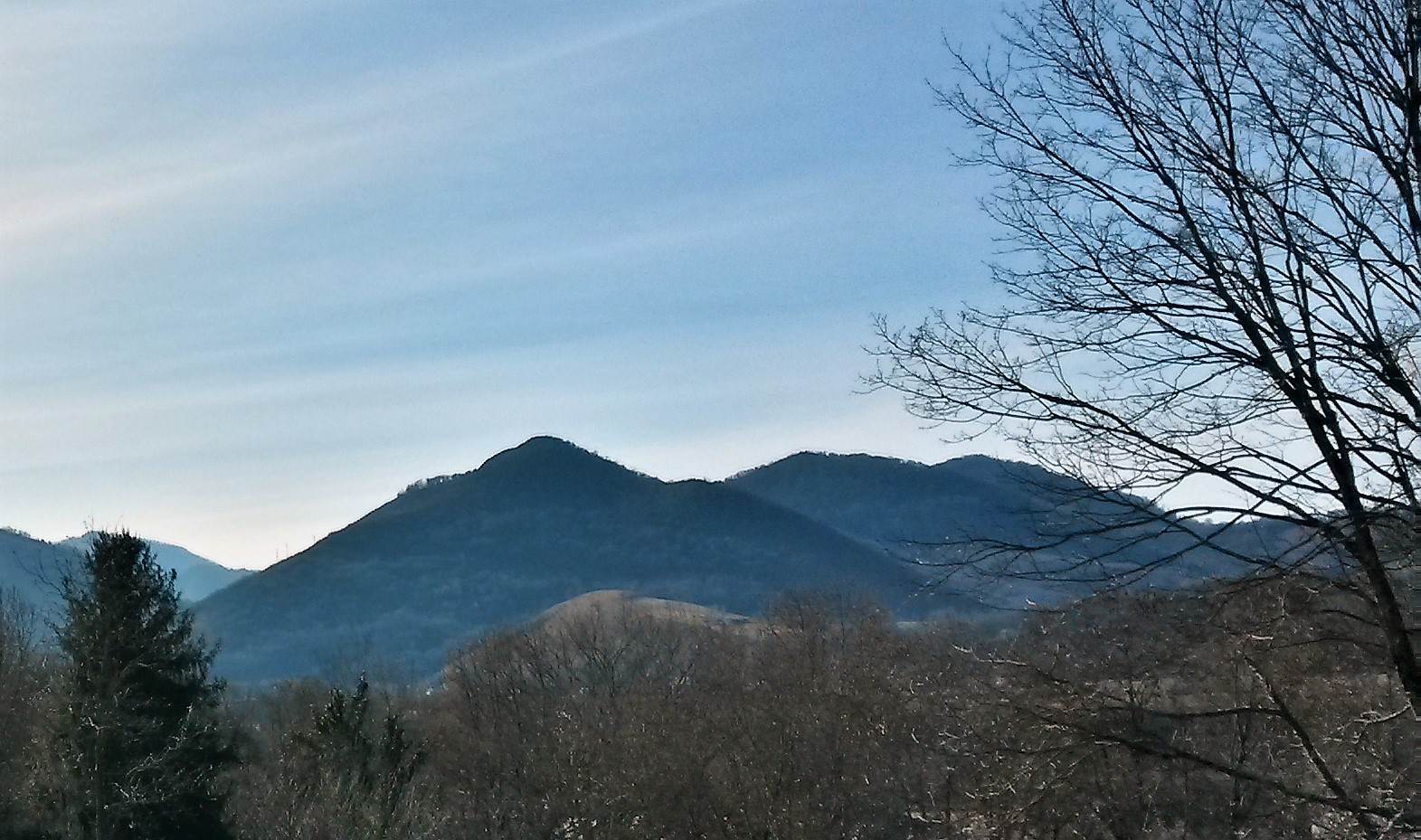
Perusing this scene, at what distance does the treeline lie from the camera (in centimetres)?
802

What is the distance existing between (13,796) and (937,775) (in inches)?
831

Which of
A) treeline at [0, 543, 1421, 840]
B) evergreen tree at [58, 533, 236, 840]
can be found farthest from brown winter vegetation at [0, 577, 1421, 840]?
evergreen tree at [58, 533, 236, 840]

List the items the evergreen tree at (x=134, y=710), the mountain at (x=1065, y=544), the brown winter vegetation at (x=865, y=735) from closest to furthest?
the mountain at (x=1065, y=544), the brown winter vegetation at (x=865, y=735), the evergreen tree at (x=134, y=710)

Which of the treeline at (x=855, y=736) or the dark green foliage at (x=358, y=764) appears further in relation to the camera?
the dark green foliage at (x=358, y=764)

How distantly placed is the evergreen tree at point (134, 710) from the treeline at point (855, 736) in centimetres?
41

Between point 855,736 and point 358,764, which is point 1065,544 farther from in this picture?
point 855,736

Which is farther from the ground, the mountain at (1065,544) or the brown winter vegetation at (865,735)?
the mountain at (1065,544)

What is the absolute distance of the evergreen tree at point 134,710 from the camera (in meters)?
28.2

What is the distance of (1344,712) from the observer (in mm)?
9859

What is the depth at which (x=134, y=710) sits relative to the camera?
2944cm

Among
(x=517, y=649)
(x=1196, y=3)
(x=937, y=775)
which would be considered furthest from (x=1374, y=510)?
(x=517, y=649)

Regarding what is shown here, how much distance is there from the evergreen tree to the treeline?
41 cm

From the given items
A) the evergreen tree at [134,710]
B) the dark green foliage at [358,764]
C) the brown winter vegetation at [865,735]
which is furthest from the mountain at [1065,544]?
the evergreen tree at [134,710]

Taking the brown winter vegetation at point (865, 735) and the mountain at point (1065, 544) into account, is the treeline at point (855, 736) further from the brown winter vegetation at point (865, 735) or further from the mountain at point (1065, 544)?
the mountain at point (1065, 544)
